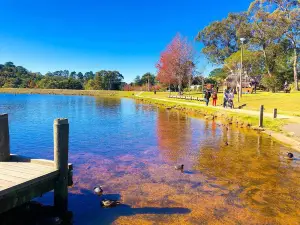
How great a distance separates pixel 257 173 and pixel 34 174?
7377 mm

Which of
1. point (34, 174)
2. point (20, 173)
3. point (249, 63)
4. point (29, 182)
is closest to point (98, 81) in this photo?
point (249, 63)

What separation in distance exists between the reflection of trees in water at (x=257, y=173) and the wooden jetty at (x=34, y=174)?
189 inches

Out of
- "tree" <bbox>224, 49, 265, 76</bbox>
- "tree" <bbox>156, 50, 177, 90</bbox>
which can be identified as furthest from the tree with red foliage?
"tree" <bbox>224, 49, 265, 76</bbox>

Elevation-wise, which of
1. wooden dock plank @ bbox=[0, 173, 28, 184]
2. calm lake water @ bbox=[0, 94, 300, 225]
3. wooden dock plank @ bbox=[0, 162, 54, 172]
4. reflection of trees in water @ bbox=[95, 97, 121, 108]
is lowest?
calm lake water @ bbox=[0, 94, 300, 225]

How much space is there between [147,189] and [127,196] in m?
0.75

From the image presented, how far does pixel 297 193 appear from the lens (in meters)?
7.69

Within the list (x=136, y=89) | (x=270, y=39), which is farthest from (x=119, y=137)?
(x=136, y=89)

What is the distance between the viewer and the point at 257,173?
939cm

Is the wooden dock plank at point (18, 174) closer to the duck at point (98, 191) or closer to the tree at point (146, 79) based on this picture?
the duck at point (98, 191)

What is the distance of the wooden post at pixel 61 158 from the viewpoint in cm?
591

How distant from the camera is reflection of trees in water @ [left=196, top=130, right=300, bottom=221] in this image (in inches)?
281

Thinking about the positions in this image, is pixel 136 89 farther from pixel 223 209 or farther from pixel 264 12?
pixel 223 209

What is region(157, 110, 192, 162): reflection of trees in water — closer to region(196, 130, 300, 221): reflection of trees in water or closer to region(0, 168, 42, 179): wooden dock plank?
region(196, 130, 300, 221): reflection of trees in water

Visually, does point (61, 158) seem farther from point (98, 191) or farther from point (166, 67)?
point (166, 67)
